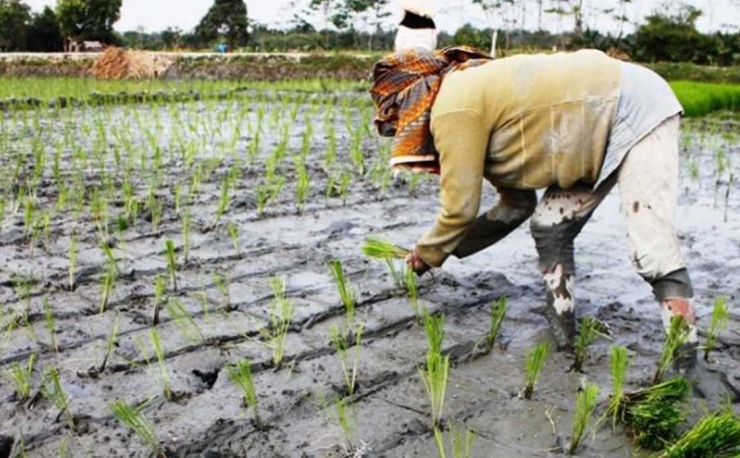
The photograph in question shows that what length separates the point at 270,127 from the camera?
29.2ft

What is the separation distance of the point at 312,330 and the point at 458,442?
1112 millimetres

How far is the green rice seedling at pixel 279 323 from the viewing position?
274cm

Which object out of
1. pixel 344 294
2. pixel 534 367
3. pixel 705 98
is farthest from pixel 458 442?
pixel 705 98

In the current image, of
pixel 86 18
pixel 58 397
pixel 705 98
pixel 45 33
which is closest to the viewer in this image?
pixel 58 397

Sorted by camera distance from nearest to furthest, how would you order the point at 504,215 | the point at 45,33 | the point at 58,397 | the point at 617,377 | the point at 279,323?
the point at 617,377
the point at 58,397
the point at 279,323
the point at 504,215
the point at 45,33

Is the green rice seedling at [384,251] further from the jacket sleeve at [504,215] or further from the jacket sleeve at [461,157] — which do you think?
the jacket sleeve at [461,157]

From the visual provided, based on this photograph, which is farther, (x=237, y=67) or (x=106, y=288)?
(x=237, y=67)

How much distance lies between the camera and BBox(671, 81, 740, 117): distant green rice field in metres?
11.3

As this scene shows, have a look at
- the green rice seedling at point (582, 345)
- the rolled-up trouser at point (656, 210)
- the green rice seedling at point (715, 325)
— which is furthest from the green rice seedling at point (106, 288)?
the green rice seedling at point (715, 325)

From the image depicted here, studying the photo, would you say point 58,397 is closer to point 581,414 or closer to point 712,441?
point 581,414

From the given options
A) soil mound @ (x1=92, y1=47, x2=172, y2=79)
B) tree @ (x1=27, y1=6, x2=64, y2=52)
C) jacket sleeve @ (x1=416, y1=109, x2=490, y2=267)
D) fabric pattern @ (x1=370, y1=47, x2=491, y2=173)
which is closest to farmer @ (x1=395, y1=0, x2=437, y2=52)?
fabric pattern @ (x1=370, y1=47, x2=491, y2=173)

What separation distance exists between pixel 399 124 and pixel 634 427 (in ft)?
3.54

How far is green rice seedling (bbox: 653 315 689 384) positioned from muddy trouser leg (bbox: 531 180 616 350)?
42 cm

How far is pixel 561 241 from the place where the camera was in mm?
2879
